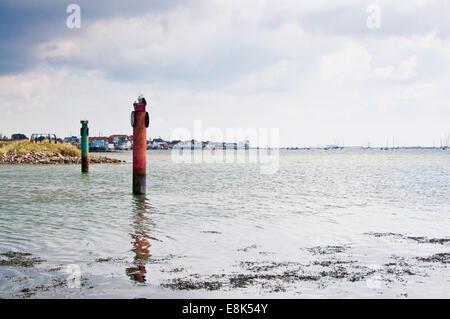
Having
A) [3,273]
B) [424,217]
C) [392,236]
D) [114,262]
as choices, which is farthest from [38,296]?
[424,217]

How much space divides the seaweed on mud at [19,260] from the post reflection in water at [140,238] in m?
2.00

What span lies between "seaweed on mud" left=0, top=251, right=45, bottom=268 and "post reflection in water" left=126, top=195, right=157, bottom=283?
6.55ft

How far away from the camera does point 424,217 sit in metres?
17.4

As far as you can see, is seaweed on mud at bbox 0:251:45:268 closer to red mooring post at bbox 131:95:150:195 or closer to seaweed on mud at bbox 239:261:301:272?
seaweed on mud at bbox 239:261:301:272

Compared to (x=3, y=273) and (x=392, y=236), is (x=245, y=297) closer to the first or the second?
(x=3, y=273)

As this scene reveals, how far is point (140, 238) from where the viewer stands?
40.7ft

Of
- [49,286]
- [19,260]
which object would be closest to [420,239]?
[49,286]

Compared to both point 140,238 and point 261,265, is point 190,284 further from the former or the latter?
point 140,238

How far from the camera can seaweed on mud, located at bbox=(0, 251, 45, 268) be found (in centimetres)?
915

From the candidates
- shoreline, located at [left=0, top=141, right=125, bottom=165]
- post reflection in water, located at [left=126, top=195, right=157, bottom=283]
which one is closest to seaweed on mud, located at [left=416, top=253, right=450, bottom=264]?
post reflection in water, located at [left=126, top=195, right=157, bottom=283]

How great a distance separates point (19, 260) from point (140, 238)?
11.4 feet

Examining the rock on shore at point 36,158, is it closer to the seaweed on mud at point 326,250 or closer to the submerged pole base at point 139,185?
the submerged pole base at point 139,185

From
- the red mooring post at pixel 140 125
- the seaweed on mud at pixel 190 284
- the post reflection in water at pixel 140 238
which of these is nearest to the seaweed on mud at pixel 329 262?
the seaweed on mud at pixel 190 284
